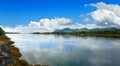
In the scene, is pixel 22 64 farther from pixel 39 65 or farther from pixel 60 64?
pixel 60 64

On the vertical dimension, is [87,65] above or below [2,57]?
below

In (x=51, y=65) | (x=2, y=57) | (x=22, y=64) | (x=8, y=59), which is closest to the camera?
(x=2, y=57)

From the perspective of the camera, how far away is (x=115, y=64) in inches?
2112

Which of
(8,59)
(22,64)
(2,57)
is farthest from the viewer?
(22,64)

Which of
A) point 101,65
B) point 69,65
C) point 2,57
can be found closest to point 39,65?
point 69,65

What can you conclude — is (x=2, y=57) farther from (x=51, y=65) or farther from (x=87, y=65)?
(x=87, y=65)

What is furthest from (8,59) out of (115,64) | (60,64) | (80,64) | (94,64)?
(115,64)

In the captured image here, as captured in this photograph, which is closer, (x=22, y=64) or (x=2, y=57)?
(x=2, y=57)

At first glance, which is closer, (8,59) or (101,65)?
(8,59)

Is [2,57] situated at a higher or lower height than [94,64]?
higher

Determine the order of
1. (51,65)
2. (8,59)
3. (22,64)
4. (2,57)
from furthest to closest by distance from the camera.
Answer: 1. (51,65)
2. (22,64)
3. (8,59)
4. (2,57)

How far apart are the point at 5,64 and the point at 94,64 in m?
21.0

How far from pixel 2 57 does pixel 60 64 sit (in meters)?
14.9

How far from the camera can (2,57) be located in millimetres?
41438
